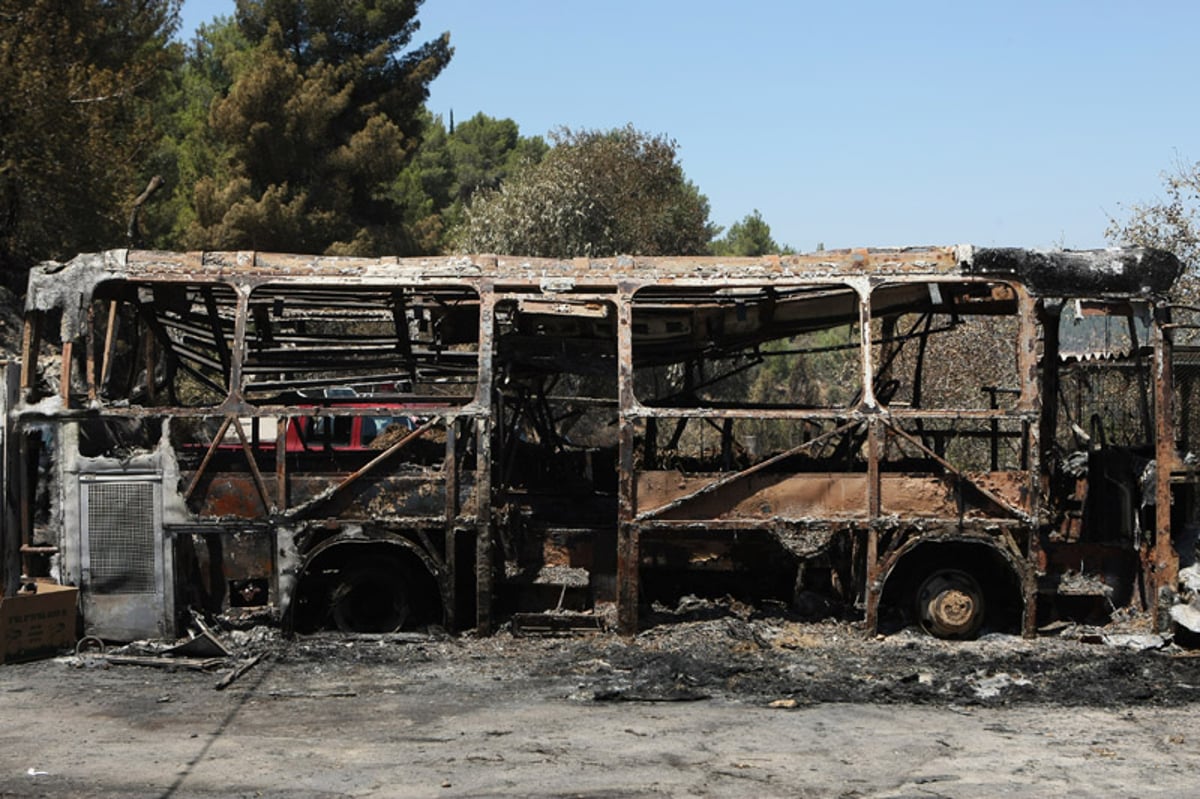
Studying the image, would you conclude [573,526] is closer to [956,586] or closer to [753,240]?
[956,586]

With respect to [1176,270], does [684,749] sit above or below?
below

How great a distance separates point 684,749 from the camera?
744 centimetres

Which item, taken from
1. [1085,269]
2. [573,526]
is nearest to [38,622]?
[573,526]

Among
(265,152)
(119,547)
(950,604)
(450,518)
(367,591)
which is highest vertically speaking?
(265,152)

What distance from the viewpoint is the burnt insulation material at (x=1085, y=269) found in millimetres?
10484

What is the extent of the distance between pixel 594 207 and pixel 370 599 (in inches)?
917

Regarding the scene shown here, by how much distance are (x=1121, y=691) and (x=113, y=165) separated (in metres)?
18.6

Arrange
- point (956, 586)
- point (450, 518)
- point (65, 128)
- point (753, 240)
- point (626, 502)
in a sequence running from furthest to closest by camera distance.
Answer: point (753, 240)
point (65, 128)
point (956, 586)
point (626, 502)
point (450, 518)

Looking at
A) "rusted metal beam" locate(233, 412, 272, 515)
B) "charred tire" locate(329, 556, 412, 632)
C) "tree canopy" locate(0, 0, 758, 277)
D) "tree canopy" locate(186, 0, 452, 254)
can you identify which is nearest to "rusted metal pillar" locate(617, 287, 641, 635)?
"charred tire" locate(329, 556, 412, 632)

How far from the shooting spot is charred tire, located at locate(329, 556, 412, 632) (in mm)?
10594

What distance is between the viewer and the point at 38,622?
32.4ft

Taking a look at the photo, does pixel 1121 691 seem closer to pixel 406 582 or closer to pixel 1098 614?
pixel 1098 614

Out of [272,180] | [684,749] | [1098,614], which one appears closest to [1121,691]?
[1098,614]

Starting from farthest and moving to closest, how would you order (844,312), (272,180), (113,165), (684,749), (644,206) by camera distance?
(644,206) → (272,180) → (113,165) → (844,312) → (684,749)
